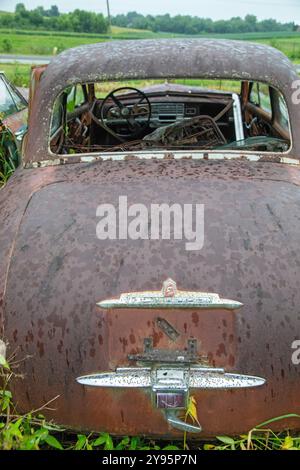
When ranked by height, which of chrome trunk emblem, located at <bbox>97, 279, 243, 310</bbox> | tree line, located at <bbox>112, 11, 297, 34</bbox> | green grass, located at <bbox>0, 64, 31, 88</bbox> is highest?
tree line, located at <bbox>112, 11, 297, 34</bbox>

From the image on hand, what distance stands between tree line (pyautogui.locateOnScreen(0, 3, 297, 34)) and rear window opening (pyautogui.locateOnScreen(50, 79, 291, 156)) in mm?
13114

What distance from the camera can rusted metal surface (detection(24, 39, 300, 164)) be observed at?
274 centimetres

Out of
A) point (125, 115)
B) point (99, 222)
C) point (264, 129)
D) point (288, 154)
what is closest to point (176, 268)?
point (99, 222)

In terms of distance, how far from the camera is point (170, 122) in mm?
4371

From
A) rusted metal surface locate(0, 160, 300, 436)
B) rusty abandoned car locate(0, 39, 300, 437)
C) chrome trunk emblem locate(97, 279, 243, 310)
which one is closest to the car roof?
rusty abandoned car locate(0, 39, 300, 437)

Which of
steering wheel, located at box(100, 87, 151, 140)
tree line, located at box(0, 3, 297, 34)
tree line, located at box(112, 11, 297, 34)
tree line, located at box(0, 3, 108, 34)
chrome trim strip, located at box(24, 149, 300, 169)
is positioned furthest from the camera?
tree line, located at box(0, 3, 108, 34)

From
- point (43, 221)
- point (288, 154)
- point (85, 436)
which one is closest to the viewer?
point (85, 436)

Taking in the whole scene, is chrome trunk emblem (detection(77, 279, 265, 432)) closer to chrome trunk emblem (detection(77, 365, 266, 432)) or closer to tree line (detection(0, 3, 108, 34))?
chrome trunk emblem (detection(77, 365, 266, 432))

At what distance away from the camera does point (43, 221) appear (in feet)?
7.53

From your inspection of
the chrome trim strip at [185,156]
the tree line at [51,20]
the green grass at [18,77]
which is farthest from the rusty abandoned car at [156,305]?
the tree line at [51,20]

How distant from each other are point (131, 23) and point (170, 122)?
2536 cm

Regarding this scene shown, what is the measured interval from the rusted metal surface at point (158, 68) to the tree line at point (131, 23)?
14813 mm
